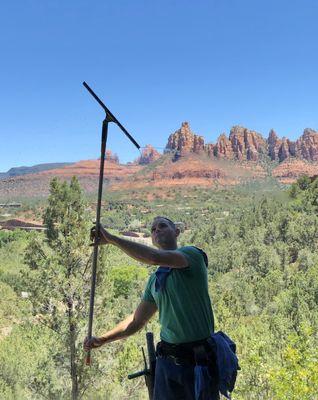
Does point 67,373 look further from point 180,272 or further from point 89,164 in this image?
point 89,164

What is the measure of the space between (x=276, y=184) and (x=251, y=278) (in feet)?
314

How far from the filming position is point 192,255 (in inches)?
83.2

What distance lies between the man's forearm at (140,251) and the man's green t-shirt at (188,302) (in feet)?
0.71

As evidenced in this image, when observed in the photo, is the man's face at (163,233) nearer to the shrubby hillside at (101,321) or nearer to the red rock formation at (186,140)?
the shrubby hillside at (101,321)

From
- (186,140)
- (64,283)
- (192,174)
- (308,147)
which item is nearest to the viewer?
(64,283)

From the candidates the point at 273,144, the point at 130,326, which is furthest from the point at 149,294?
the point at 273,144

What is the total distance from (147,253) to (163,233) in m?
0.38

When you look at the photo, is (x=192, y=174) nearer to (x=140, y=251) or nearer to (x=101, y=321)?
(x=101, y=321)

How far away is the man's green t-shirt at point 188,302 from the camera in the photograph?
6.91 ft

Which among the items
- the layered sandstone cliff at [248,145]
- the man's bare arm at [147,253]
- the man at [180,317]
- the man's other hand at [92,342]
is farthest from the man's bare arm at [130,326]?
the layered sandstone cliff at [248,145]

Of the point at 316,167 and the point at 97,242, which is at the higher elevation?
the point at 316,167

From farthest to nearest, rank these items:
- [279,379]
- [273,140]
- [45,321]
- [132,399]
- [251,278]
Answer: [273,140] → [251,278] → [132,399] → [45,321] → [279,379]

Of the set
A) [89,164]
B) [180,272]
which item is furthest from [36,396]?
[89,164]

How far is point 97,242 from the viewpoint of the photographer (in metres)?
2.04
